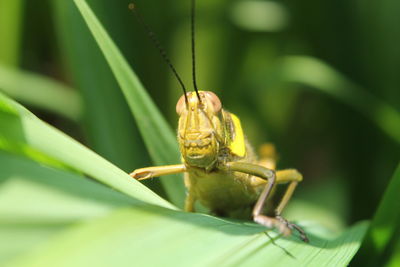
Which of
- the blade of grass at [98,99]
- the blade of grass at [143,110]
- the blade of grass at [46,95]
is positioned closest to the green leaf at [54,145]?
the blade of grass at [143,110]

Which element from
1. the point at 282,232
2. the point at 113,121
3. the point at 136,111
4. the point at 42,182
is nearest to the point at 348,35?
the point at 113,121

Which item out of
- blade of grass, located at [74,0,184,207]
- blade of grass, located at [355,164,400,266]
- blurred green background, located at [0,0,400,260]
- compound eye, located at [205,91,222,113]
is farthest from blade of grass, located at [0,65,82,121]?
blade of grass, located at [355,164,400,266]

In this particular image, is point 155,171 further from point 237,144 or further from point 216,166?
point 237,144

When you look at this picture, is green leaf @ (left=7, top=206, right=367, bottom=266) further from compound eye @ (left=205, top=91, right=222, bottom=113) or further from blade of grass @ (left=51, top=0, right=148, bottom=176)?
blade of grass @ (left=51, top=0, right=148, bottom=176)

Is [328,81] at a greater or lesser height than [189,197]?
greater

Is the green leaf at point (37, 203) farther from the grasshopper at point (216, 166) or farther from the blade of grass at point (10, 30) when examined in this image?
the blade of grass at point (10, 30)

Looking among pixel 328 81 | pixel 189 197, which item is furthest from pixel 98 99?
pixel 328 81

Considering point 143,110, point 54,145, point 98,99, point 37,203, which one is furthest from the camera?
point 98,99
